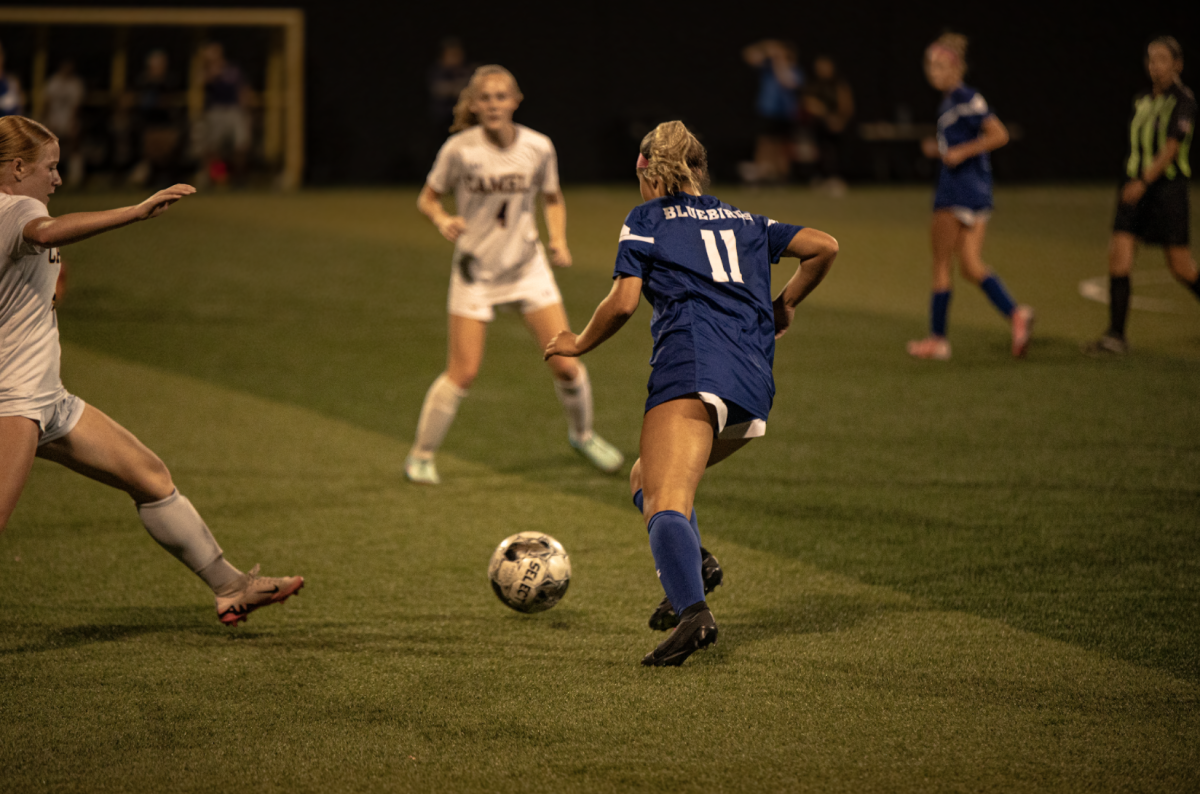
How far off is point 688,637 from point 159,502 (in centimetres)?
189

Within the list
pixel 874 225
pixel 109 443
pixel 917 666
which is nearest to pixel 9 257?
pixel 109 443

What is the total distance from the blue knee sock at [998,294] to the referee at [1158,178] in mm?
794

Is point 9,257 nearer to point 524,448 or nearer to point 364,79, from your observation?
point 524,448

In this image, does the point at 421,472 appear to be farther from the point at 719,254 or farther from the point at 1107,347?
the point at 1107,347

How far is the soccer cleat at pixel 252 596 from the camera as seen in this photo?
4.61 meters

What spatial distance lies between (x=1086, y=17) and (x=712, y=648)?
2511 cm

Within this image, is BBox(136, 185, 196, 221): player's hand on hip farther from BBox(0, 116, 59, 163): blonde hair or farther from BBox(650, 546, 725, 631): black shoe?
BBox(650, 546, 725, 631): black shoe

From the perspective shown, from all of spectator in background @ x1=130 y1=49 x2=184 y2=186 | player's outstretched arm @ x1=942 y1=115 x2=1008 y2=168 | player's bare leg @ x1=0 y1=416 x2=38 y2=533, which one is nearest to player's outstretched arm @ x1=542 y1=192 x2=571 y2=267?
player's bare leg @ x1=0 y1=416 x2=38 y2=533

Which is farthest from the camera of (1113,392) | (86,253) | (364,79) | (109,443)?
(364,79)

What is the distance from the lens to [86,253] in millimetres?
15570

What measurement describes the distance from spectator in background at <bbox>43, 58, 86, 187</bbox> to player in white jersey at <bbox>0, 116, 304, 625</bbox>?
18553mm

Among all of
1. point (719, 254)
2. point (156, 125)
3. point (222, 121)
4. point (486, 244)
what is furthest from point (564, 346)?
point (156, 125)

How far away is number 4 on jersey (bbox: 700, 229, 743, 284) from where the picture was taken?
4207 mm

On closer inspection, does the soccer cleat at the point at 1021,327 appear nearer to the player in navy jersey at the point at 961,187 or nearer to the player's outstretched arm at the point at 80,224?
the player in navy jersey at the point at 961,187
